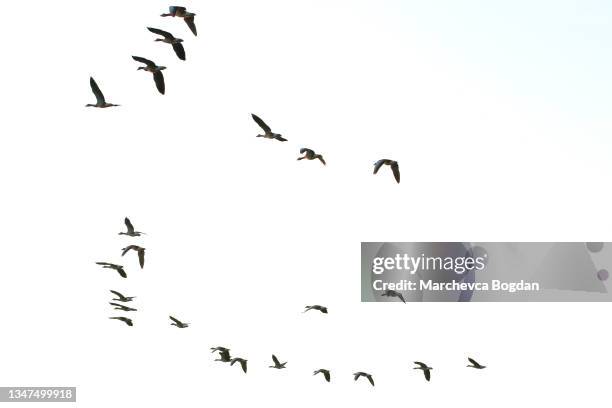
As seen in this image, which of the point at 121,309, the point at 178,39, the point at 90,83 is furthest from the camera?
the point at 121,309

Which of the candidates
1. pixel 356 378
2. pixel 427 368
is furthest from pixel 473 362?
pixel 356 378

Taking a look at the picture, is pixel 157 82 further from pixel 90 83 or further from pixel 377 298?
pixel 377 298

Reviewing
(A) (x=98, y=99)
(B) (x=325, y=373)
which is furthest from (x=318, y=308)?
(A) (x=98, y=99)

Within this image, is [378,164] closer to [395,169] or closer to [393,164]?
[393,164]

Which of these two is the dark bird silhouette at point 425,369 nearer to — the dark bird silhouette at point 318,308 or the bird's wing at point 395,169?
the dark bird silhouette at point 318,308

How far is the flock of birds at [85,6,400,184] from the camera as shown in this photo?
51.2 metres

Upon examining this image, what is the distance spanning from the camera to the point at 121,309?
67000 mm

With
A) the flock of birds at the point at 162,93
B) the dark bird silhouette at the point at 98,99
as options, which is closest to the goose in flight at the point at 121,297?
the flock of birds at the point at 162,93

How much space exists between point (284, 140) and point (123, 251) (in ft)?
43.4

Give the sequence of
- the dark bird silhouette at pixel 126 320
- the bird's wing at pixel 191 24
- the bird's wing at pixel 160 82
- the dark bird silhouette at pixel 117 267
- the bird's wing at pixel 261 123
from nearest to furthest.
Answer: the bird's wing at pixel 191 24, the bird's wing at pixel 160 82, the bird's wing at pixel 261 123, the dark bird silhouette at pixel 117 267, the dark bird silhouette at pixel 126 320

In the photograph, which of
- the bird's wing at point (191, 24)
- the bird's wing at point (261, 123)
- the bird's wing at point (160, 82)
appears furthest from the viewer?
the bird's wing at point (261, 123)

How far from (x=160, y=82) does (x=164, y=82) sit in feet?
1.27

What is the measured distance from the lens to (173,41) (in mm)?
51750

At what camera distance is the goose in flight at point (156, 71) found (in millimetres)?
52594
